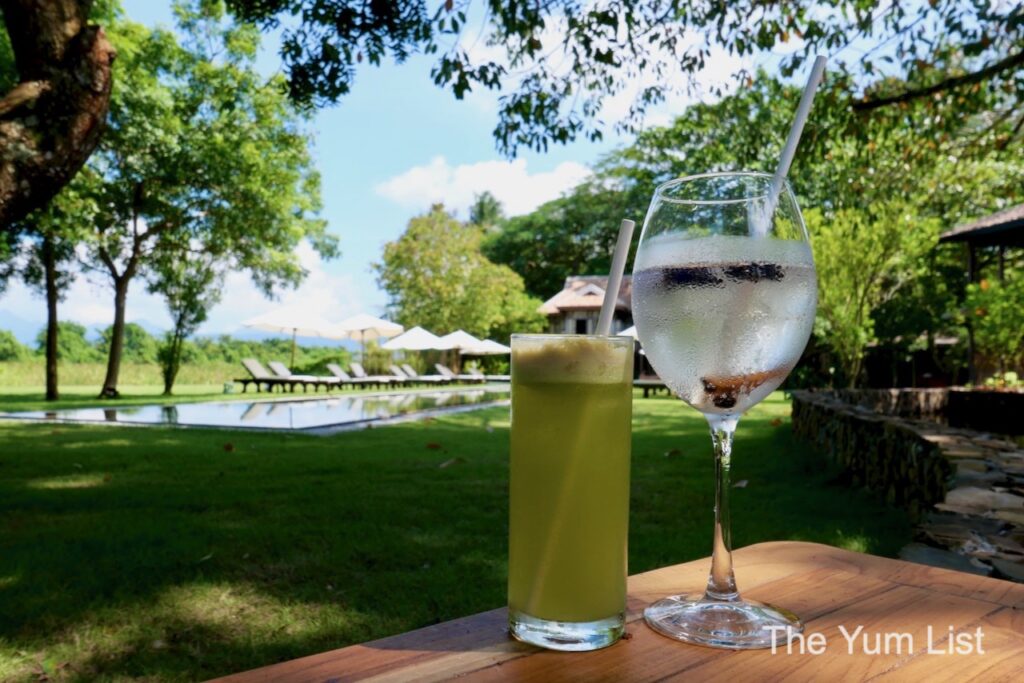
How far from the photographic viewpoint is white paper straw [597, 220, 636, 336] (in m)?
0.86

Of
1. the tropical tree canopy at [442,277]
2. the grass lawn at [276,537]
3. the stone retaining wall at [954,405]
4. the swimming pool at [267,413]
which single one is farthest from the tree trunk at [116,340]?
the stone retaining wall at [954,405]

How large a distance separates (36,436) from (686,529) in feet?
26.1

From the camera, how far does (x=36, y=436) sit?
339 inches

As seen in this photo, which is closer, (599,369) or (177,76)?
(599,369)

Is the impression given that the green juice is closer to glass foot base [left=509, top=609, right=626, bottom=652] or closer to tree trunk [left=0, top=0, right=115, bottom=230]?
glass foot base [left=509, top=609, right=626, bottom=652]

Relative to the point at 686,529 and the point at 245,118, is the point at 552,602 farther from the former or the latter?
the point at 245,118

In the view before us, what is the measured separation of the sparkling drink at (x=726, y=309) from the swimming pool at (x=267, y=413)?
361 inches

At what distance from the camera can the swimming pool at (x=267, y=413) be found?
34.3 feet

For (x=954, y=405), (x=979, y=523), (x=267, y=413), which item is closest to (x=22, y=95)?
(x=979, y=523)

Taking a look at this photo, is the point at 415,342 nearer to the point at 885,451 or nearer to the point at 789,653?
the point at 885,451

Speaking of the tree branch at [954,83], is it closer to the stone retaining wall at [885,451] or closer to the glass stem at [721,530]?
the stone retaining wall at [885,451]

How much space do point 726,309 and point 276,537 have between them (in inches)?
141

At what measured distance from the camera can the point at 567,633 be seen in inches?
31.0

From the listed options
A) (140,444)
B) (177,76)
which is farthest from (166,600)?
(177,76)
